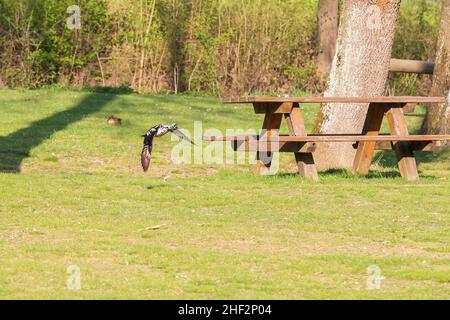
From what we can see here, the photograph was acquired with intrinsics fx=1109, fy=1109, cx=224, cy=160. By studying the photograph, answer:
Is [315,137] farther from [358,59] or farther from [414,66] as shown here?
[414,66]

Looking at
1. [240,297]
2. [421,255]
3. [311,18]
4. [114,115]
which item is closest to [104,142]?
[114,115]

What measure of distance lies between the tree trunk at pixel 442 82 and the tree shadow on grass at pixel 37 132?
584 centimetres

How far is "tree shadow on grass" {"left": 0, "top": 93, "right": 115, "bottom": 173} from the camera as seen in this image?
1494 cm

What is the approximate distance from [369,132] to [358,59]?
1.11m

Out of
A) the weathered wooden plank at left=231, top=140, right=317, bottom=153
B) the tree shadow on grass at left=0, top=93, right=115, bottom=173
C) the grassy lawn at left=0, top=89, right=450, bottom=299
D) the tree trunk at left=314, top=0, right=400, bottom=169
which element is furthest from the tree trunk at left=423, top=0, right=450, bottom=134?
the tree shadow on grass at left=0, top=93, right=115, bottom=173

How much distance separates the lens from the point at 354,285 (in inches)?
301

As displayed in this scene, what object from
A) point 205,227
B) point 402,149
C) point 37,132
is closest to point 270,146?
point 402,149

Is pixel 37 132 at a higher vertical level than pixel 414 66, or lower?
lower

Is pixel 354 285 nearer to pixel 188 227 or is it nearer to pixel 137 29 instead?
pixel 188 227

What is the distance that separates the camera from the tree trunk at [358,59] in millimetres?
14047

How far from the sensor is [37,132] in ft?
56.9

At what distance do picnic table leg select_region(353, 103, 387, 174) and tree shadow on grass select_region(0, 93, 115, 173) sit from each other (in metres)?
4.35

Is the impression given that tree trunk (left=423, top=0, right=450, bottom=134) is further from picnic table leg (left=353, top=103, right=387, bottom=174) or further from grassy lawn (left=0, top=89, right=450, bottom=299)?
picnic table leg (left=353, top=103, right=387, bottom=174)

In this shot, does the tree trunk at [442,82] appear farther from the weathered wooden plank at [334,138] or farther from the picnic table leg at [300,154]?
the picnic table leg at [300,154]
